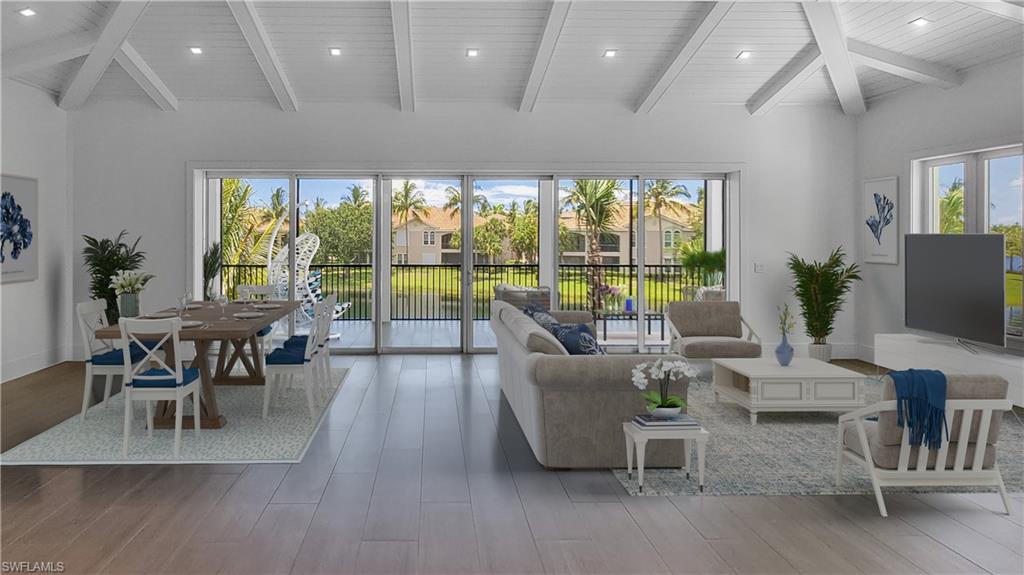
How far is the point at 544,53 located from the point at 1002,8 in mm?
3835

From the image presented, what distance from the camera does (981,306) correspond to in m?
6.54

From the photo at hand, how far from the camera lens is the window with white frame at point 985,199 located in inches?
267

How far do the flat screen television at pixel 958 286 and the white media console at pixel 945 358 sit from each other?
0.45 ft

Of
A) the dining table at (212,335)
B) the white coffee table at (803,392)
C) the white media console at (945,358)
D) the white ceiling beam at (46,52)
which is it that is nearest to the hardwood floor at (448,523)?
the dining table at (212,335)

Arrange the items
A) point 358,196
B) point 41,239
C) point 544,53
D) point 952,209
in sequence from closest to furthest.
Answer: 1. point 544,53
2. point 952,209
3. point 41,239
4. point 358,196

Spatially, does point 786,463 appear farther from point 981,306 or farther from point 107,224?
point 107,224

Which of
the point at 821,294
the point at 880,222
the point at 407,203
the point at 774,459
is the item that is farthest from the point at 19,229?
the point at 880,222

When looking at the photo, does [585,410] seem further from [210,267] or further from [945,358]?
[210,267]

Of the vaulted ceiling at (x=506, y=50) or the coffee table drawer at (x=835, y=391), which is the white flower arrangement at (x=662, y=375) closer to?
the coffee table drawer at (x=835, y=391)

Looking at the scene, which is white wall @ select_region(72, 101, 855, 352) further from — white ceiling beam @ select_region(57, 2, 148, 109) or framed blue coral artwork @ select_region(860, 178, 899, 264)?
white ceiling beam @ select_region(57, 2, 148, 109)

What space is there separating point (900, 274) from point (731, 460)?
474 cm

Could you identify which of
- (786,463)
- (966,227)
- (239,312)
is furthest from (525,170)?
(786,463)

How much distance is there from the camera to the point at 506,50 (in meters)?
7.89

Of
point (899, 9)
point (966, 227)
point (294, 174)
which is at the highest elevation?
point (899, 9)
